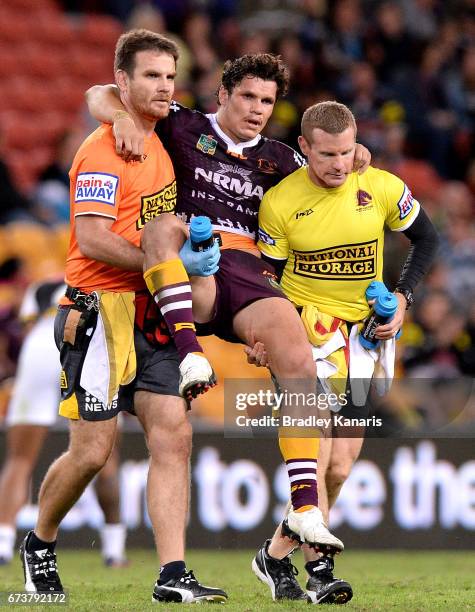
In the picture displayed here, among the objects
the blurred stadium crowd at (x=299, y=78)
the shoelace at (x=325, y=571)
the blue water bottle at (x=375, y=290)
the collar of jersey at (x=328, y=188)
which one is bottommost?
the shoelace at (x=325, y=571)

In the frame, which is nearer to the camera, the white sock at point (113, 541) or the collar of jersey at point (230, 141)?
the collar of jersey at point (230, 141)

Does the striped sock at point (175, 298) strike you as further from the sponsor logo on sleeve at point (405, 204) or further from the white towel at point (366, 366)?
the sponsor logo on sleeve at point (405, 204)

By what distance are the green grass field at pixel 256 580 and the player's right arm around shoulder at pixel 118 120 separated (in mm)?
2180

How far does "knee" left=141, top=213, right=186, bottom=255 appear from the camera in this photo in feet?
21.0

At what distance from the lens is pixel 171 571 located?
20.6 ft

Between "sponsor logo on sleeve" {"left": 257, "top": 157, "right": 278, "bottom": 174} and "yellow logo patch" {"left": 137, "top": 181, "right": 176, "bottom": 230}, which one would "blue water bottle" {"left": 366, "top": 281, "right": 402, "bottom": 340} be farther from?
"yellow logo patch" {"left": 137, "top": 181, "right": 176, "bottom": 230}

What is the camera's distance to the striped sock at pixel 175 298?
20.8 ft

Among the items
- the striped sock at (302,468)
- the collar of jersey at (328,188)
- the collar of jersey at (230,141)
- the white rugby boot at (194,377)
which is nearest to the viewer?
the white rugby boot at (194,377)

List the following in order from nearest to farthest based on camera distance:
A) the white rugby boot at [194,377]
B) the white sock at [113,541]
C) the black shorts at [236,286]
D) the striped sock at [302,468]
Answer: the white rugby boot at [194,377]
the striped sock at [302,468]
the black shorts at [236,286]
the white sock at [113,541]

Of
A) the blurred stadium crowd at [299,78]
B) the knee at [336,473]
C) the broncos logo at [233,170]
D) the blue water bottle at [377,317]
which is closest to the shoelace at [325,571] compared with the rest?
the knee at [336,473]

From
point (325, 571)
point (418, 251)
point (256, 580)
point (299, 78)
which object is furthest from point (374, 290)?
point (299, 78)

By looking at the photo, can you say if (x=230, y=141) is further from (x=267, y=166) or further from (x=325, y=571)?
(x=325, y=571)

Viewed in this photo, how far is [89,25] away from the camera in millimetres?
16547

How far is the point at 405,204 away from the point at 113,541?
12.5ft
